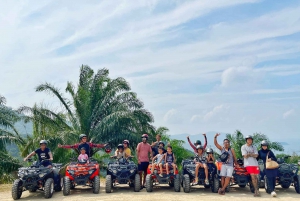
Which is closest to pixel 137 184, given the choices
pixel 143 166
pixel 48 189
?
pixel 143 166

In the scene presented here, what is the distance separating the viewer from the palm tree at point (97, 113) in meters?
17.0

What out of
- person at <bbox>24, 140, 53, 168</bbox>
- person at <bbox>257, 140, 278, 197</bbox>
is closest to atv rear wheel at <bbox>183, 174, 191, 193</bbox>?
person at <bbox>257, 140, 278, 197</bbox>

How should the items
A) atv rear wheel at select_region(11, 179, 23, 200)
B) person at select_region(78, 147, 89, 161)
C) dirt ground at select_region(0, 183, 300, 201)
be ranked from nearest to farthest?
dirt ground at select_region(0, 183, 300, 201), atv rear wheel at select_region(11, 179, 23, 200), person at select_region(78, 147, 89, 161)

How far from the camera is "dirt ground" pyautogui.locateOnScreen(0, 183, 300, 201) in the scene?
10.6 metres

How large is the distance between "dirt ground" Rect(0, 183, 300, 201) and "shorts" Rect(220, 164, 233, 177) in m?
0.66

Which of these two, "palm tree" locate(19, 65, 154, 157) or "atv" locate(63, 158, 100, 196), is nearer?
"atv" locate(63, 158, 100, 196)

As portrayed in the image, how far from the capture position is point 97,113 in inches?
717

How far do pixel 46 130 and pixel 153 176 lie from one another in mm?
8299

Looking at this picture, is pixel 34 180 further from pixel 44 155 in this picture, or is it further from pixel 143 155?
pixel 143 155

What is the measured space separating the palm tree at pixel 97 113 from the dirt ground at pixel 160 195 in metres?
4.61

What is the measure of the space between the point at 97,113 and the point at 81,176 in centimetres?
698

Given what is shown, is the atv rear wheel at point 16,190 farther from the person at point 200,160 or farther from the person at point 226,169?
the person at point 226,169

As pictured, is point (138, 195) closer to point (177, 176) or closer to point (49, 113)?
point (177, 176)

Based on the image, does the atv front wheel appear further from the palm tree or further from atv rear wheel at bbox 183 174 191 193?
the palm tree
